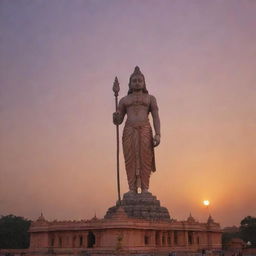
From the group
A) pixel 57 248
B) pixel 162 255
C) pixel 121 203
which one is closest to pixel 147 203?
pixel 121 203

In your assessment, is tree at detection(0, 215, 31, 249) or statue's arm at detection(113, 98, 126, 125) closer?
statue's arm at detection(113, 98, 126, 125)

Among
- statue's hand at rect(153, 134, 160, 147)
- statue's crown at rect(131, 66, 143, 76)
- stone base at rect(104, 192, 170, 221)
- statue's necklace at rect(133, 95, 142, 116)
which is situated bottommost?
stone base at rect(104, 192, 170, 221)

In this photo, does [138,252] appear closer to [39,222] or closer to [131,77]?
[39,222]

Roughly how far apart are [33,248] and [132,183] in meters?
6.67

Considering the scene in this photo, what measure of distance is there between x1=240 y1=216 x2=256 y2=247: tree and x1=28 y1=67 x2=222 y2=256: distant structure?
78.9 ft

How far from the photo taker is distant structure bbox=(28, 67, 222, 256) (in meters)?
21.9

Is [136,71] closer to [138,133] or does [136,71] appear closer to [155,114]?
[155,114]

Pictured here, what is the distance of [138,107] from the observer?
27109 millimetres

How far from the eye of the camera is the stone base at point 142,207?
24.4 meters

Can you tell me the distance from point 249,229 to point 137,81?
30.8m

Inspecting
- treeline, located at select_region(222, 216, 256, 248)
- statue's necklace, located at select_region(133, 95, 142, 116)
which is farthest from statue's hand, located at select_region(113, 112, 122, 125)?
treeline, located at select_region(222, 216, 256, 248)

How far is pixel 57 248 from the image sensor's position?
24.0 meters

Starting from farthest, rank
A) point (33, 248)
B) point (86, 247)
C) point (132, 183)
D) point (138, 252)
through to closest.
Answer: point (132, 183), point (33, 248), point (86, 247), point (138, 252)

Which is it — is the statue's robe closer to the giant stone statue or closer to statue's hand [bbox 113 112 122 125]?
the giant stone statue
